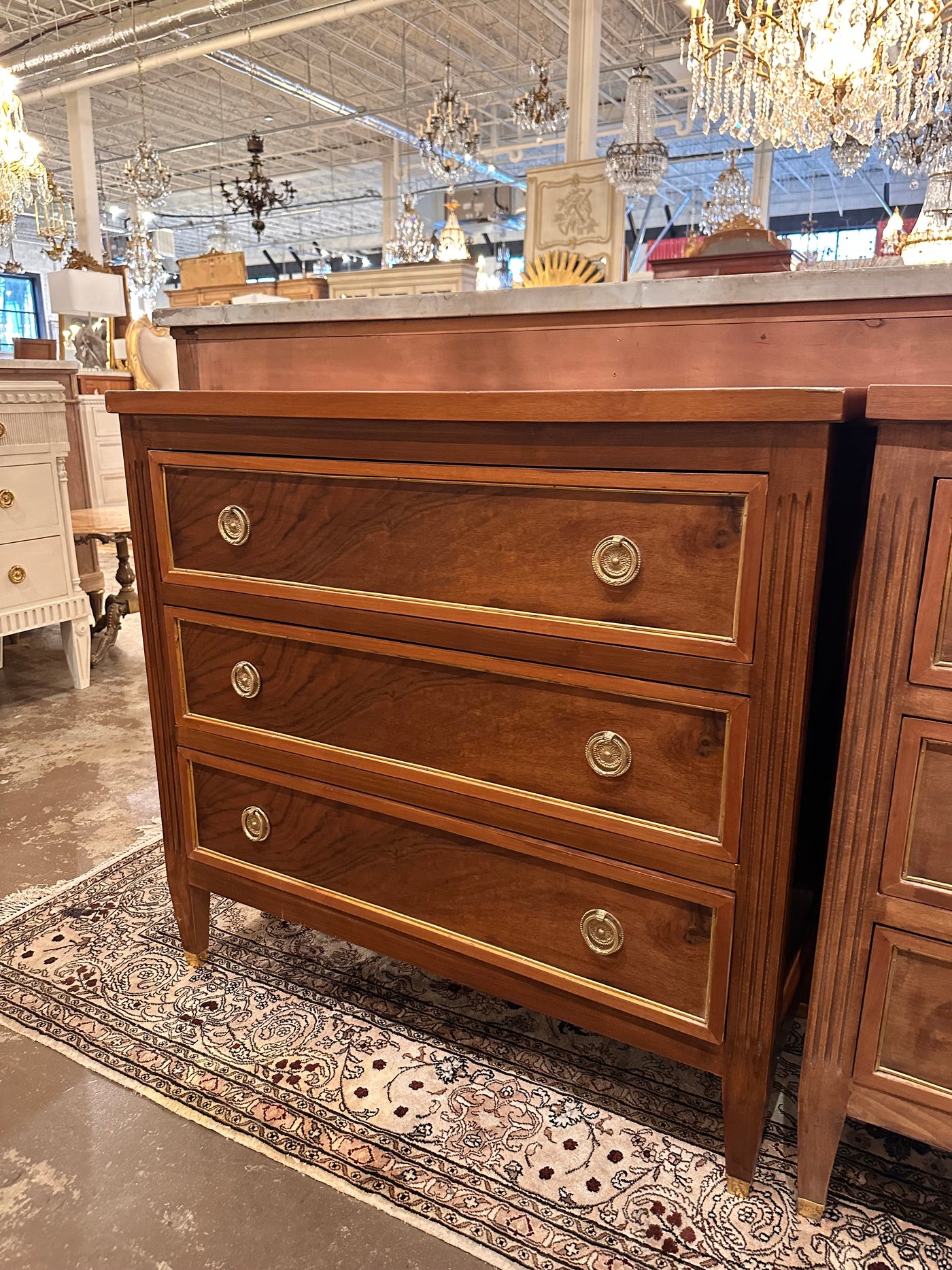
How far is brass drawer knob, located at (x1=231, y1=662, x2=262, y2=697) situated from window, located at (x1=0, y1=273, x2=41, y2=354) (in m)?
16.9

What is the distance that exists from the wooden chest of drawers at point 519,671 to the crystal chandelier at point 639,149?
4.98m

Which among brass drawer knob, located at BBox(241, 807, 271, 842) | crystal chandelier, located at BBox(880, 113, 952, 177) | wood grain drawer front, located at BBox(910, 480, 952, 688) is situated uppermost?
crystal chandelier, located at BBox(880, 113, 952, 177)

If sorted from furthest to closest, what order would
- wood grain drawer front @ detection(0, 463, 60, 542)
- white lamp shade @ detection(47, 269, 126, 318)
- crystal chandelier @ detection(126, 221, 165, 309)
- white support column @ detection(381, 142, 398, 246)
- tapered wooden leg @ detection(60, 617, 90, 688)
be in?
white support column @ detection(381, 142, 398, 246) < crystal chandelier @ detection(126, 221, 165, 309) < white lamp shade @ detection(47, 269, 126, 318) < tapered wooden leg @ detection(60, 617, 90, 688) < wood grain drawer front @ detection(0, 463, 60, 542)

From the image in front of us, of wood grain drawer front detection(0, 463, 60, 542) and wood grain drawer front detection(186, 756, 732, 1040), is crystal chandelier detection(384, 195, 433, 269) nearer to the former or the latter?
wood grain drawer front detection(0, 463, 60, 542)

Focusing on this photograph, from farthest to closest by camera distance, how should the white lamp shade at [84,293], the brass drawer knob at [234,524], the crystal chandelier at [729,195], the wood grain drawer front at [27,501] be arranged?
the crystal chandelier at [729,195]
the white lamp shade at [84,293]
the wood grain drawer front at [27,501]
the brass drawer knob at [234,524]

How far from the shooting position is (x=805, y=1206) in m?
1.21

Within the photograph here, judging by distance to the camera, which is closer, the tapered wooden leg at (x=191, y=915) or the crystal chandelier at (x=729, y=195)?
the tapered wooden leg at (x=191, y=915)

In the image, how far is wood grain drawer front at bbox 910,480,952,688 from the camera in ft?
3.09

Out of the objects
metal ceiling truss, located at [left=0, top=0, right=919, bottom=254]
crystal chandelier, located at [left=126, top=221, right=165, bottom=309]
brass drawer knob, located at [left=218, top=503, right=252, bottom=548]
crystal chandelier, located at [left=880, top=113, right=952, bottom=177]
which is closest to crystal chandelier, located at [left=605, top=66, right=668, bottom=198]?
crystal chandelier, located at [left=880, top=113, right=952, bottom=177]

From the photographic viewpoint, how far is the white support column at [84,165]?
908 centimetres

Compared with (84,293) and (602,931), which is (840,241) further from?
(602,931)

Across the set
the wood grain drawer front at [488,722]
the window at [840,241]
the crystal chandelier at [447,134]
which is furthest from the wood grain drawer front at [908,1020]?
the window at [840,241]

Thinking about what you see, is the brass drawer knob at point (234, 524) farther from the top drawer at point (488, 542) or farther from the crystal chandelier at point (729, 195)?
the crystal chandelier at point (729, 195)

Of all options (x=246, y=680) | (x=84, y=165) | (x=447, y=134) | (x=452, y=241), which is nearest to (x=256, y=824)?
(x=246, y=680)
